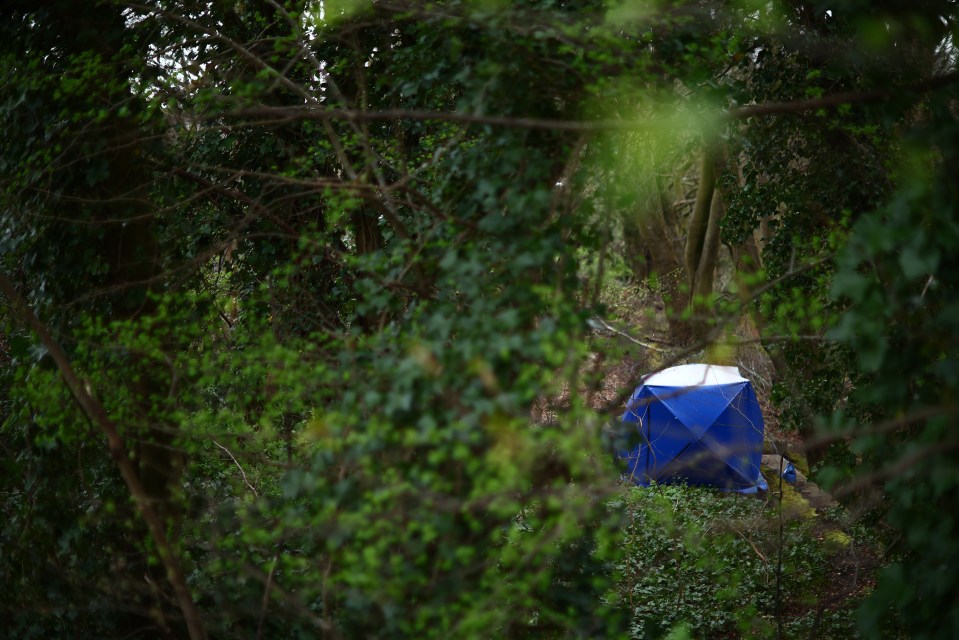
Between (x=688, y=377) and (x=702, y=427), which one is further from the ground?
(x=688, y=377)

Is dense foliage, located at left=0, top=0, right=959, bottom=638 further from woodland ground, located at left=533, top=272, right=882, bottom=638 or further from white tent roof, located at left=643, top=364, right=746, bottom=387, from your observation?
white tent roof, located at left=643, top=364, right=746, bottom=387

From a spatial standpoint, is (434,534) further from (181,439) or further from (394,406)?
(181,439)

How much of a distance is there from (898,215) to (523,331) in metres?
1.19

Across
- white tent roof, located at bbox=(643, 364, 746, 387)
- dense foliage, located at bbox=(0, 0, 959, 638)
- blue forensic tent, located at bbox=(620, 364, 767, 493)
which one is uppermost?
dense foliage, located at bbox=(0, 0, 959, 638)

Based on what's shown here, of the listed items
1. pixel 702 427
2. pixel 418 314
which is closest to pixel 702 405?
pixel 702 427

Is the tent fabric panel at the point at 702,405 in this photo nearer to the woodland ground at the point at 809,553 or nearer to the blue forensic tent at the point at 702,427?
the blue forensic tent at the point at 702,427

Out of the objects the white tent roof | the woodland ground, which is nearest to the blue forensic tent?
the white tent roof

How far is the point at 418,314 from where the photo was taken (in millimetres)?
2889

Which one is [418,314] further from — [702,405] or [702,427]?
[702,405]

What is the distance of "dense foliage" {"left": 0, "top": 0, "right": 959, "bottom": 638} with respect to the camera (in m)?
2.53

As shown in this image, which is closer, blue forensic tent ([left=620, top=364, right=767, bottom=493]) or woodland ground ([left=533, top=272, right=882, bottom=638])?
woodland ground ([left=533, top=272, right=882, bottom=638])

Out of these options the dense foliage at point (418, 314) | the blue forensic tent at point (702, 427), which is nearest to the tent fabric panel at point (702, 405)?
the blue forensic tent at point (702, 427)

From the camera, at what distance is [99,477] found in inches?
169

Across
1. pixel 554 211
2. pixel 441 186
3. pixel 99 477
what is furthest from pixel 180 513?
pixel 554 211
